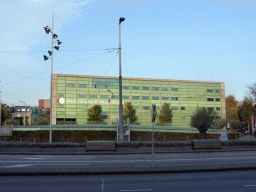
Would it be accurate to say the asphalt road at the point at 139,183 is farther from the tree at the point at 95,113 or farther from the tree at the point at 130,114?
the tree at the point at 95,113

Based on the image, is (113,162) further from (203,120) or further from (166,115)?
(166,115)

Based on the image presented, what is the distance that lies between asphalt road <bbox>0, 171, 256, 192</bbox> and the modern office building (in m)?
60.7

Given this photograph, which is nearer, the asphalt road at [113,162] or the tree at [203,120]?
the asphalt road at [113,162]

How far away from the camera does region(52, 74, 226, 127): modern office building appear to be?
73625 mm

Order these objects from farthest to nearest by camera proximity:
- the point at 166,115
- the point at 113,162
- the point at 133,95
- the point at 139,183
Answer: the point at 133,95 < the point at 166,115 < the point at 113,162 < the point at 139,183

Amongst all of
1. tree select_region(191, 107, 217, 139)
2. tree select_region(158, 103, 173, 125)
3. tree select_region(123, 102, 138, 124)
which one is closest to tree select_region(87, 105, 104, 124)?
tree select_region(123, 102, 138, 124)

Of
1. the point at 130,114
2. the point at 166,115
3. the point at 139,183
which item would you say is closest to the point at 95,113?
the point at 130,114

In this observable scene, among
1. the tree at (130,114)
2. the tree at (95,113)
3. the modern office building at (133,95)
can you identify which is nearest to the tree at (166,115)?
the modern office building at (133,95)

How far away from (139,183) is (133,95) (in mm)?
68603

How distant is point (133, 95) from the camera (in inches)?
3083

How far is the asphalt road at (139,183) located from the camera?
28.9 feet

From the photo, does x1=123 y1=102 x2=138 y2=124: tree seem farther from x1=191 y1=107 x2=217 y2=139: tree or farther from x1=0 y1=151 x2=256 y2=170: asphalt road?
x1=0 y1=151 x2=256 y2=170: asphalt road

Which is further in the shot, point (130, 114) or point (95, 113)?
point (95, 113)

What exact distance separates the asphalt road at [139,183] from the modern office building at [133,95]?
6066cm
